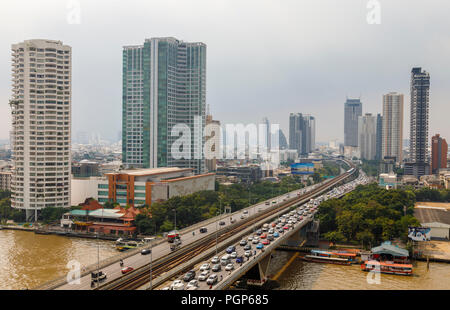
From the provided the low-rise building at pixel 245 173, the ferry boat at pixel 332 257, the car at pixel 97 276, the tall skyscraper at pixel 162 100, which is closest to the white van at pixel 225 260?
the car at pixel 97 276

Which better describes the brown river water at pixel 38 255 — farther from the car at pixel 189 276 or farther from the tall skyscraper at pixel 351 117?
the tall skyscraper at pixel 351 117

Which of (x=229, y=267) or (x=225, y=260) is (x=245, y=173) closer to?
(x=225, y=260)

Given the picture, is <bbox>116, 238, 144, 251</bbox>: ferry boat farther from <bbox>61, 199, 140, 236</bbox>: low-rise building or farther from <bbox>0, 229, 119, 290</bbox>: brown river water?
<bbox>61, 199, 140, 236</bbox>: low-rise building

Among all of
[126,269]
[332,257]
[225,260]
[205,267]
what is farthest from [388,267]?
[126,269]

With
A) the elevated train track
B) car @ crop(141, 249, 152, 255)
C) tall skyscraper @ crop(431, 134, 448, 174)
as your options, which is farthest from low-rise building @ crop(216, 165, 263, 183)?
car @ crop(141, 249, 152, 255)

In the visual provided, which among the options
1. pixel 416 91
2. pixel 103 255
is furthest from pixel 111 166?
pixel 416 91

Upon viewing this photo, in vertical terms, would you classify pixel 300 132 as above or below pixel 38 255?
above
